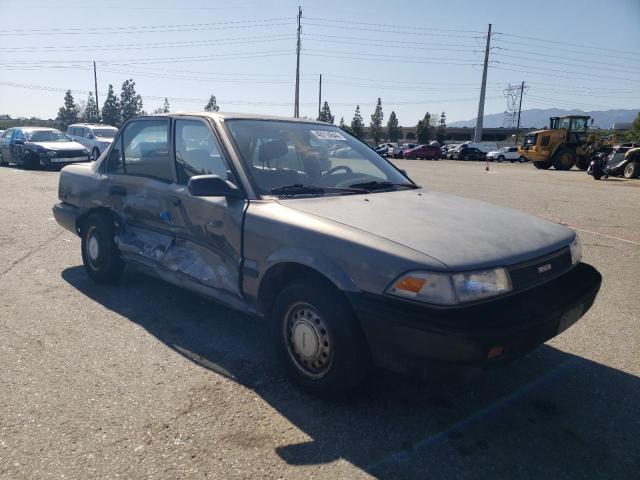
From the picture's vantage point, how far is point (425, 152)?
4534 cm

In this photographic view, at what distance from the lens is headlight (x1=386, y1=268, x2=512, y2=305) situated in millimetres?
2316

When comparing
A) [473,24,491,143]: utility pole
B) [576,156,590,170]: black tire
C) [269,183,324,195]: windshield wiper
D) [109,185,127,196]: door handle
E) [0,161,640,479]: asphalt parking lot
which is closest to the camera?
[0,161,640,479]: asphalt parking lot

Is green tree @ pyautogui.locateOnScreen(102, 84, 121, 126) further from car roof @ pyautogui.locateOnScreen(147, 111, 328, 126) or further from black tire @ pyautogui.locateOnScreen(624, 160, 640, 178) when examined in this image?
car roof @ pyautogui.locateOnScreen(147, 111, 328, 126)

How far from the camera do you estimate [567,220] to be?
29.1ft

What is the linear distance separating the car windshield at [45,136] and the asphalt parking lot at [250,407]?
647 inches

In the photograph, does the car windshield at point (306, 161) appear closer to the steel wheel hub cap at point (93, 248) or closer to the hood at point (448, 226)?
the hood at point (448, 226)

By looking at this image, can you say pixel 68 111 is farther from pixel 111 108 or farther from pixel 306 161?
pixel 306 161

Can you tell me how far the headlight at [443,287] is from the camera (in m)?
2.32

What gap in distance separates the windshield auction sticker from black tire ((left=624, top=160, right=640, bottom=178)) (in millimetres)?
20098

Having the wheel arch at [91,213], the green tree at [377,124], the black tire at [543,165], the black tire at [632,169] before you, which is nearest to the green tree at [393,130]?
the green tree at [377,124]

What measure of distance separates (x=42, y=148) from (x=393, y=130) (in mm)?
80397

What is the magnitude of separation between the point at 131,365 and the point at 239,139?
166 centimetres

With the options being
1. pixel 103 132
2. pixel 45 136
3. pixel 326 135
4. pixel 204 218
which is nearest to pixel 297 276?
pixel 204 218

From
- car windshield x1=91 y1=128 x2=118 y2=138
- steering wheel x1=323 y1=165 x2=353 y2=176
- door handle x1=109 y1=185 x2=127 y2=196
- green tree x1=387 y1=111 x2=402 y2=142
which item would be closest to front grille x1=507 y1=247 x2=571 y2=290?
steering wheel x1=323 y1=165 x2=353 y2=176
